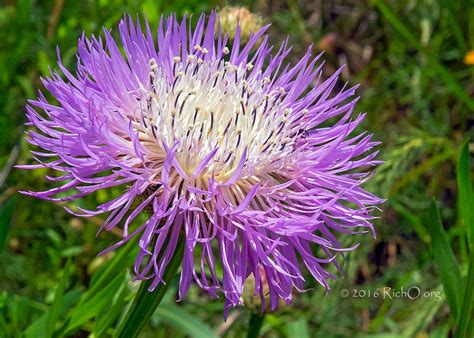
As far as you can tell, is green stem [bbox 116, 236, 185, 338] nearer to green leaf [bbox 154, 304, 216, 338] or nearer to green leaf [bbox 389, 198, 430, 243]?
green leaf [bbox 154, 304, 216, 338]

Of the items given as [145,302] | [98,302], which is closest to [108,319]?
[98,302]

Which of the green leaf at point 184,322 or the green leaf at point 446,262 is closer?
the green leaf at point 446,262

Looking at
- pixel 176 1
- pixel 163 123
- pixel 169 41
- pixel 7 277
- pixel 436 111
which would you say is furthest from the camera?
pixel 436 111

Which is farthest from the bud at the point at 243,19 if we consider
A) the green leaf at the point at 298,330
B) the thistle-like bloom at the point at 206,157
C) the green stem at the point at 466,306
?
the green stem at the point at 466,306

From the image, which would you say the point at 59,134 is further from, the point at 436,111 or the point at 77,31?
the point at 436,111

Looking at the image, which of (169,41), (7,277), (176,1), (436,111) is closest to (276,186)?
(169,41)

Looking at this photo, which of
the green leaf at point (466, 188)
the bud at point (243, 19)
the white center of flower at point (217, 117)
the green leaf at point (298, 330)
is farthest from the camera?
the bud at point (243, 19)

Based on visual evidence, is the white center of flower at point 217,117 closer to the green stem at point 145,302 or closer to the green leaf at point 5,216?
the green stem at point 145,302
